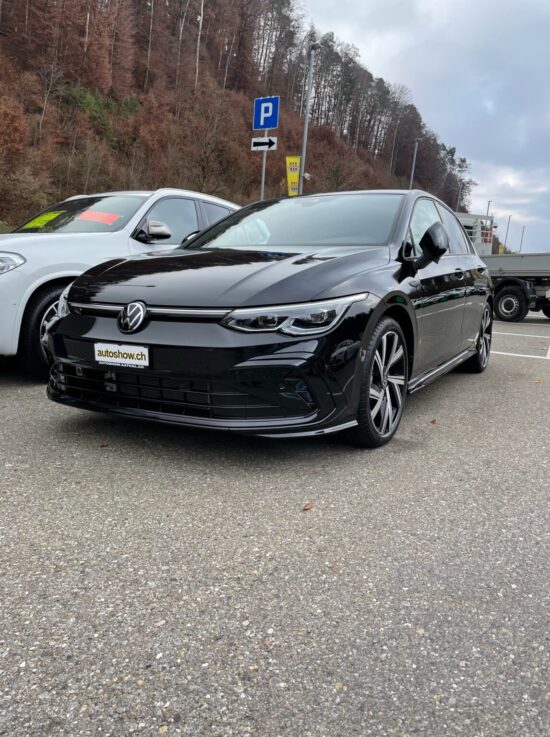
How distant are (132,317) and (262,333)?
26.2 inches

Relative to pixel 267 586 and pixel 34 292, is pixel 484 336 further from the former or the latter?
pixel 267 586

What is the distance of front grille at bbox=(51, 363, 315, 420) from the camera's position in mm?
2793

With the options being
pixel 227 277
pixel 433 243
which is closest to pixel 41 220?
pixel 227 277

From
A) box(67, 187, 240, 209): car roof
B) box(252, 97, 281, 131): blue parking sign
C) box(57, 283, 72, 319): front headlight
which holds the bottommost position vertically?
box(57, 283, 72, 319): front headlight

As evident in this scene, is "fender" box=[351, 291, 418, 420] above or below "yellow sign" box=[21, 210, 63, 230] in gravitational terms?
below

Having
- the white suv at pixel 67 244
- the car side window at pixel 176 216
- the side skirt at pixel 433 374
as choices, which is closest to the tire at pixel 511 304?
the side skirt at pixel 433 374

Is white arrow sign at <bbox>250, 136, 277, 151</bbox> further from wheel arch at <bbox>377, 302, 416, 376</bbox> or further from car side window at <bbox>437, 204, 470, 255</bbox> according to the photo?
wheel arch at <bbox>377, 302, 416, 376</bbox>

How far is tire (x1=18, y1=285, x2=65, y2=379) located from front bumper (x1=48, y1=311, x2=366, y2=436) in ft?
5.56

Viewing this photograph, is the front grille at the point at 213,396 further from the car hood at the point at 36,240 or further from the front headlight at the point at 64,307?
the car hood at the point at 36,240

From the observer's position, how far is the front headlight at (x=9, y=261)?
14.0 feet

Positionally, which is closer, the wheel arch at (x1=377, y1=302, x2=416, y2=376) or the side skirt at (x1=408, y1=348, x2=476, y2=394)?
the wheel arch at (x1=377, y1=302, x2=416, y2=376)

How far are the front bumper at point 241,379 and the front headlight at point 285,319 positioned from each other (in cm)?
4

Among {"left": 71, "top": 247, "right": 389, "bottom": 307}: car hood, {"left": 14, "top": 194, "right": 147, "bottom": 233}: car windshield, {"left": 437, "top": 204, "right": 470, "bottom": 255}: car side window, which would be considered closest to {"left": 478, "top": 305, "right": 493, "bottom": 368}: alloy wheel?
{"left": 437, "top": 204, "right": 470, "bottom": 255}: car side window

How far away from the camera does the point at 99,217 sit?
5215 mm
